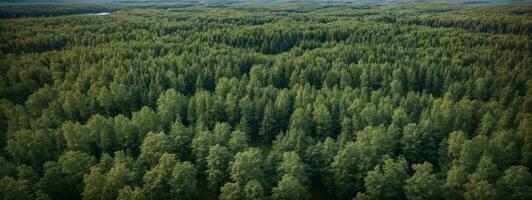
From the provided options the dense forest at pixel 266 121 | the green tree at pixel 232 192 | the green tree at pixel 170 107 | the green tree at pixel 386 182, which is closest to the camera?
the green tree at pixel 232 192

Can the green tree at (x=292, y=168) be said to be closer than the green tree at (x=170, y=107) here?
Yes

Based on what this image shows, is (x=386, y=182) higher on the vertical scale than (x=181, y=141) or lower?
lower

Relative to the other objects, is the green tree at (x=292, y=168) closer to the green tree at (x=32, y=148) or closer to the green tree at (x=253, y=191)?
the green tree at (x=253, y=191)

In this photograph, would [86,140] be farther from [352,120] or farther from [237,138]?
[352,120]

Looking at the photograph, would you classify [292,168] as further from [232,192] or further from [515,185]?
[515,185]

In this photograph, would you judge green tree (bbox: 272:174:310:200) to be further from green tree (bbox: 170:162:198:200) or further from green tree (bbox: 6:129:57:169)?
green tree (bbox: 6:129:57:169)

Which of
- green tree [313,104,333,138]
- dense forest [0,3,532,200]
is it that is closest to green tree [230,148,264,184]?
dense forest [0,3,532,200]

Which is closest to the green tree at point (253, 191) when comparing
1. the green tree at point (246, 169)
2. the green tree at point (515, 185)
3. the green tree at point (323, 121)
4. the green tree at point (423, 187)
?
the green tree at point (246, 169)

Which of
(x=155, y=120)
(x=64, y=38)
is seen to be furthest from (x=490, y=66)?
(x=64, y=38)

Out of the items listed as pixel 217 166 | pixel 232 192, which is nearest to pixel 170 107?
pixel 217 166
